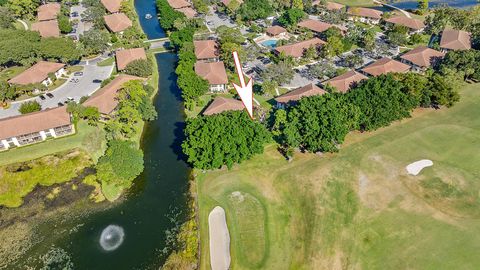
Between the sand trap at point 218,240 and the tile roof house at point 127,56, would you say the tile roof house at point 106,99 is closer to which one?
the tile roof house at point 127,56

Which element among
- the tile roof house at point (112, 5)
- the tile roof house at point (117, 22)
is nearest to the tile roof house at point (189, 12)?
the tile roof house at point (117, 22)

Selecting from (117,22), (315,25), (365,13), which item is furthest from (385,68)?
(117,22)

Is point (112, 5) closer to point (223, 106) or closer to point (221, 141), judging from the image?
point (223, 106)

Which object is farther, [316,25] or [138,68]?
[316,25]

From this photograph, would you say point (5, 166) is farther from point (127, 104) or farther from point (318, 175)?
point (318, 175)

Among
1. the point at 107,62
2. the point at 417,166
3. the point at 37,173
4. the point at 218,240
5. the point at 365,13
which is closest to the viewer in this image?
the point at 218,240

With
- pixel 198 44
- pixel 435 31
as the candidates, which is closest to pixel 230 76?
pixel 198 44

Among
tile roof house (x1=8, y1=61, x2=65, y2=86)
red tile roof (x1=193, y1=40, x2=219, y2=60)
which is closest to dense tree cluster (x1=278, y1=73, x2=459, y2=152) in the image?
red tile roof (x1=193, y1=40, x2=219, y2=60)
